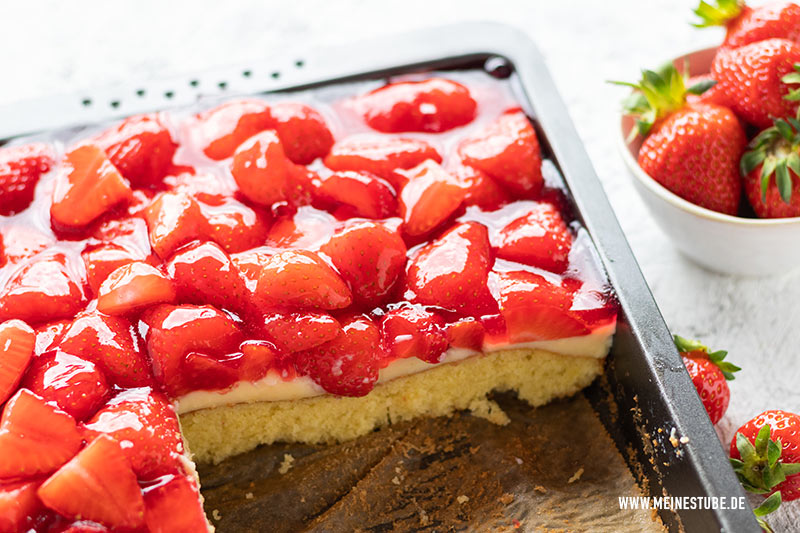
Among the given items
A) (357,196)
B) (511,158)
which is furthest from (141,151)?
(511,158)

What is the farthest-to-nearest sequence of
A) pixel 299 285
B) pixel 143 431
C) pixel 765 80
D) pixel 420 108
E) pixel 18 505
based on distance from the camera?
pixel 420 108 < pixel 765 80 < pixel 299 285 < pixel 143 431 < pixel 18 505

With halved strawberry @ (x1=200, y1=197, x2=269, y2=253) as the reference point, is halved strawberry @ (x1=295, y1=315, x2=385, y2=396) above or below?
below

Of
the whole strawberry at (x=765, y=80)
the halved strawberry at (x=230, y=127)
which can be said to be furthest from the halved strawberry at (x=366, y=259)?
the whole strawberry at (x=765, y=80)

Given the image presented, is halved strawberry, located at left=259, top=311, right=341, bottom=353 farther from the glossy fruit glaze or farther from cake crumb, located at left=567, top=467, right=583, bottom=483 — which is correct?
cake crumb, located at left=567, top=467, right=583, bottom=483

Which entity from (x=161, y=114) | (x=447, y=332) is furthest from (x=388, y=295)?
(x=161, y=114)

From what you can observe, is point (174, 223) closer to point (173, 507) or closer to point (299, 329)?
point (299, 329)

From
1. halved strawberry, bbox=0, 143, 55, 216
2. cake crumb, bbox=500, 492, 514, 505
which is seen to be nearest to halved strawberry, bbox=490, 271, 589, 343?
cake crumb, bbox=500, 492, 514, 505
